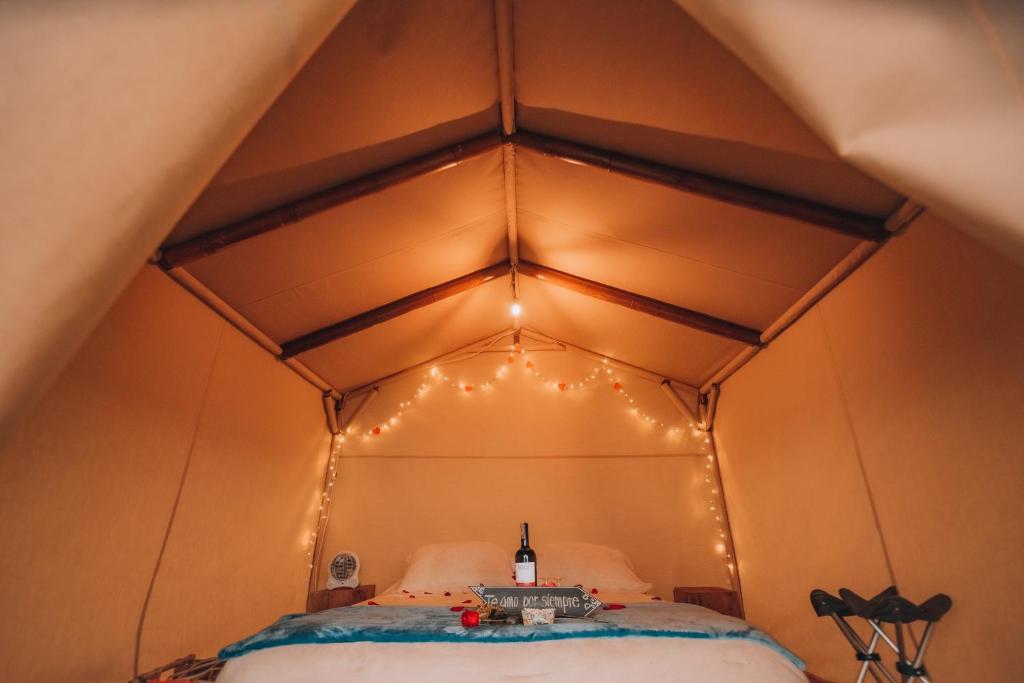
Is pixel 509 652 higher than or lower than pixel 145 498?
lower

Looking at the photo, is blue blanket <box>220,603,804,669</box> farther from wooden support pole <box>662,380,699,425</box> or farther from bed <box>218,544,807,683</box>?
wooden support pole <box>662,380,699,425</box>

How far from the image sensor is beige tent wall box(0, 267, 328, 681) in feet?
7.03

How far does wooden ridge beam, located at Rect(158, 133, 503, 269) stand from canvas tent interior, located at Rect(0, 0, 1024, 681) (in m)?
0.02

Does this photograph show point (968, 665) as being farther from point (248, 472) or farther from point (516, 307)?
point (248, 472)

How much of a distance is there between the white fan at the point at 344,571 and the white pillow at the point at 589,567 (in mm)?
1723

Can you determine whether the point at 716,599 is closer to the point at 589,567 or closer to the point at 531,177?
the point at 589,567

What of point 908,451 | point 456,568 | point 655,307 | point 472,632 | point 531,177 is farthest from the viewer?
point 655,307

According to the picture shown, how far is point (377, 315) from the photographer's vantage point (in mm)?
4109

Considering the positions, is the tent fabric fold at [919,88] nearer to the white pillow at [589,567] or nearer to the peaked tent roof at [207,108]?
the peaked tent roof at [207,108]

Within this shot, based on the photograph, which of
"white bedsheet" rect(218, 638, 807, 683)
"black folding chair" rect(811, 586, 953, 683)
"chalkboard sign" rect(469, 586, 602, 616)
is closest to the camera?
"white bedsheet" rect(218, 638, 807, 683)

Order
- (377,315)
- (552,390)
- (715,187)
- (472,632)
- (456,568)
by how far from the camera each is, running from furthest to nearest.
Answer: (552,390) → (377,315) → (456,568) → (715,187) → (472,632)

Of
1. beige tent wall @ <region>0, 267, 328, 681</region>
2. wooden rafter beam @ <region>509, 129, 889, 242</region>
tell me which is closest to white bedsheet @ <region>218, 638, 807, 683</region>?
beige tent wall @ <region>0, 267, 328, 681</region>

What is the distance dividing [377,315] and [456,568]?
230 cm

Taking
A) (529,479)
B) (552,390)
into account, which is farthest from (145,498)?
(552,390)
